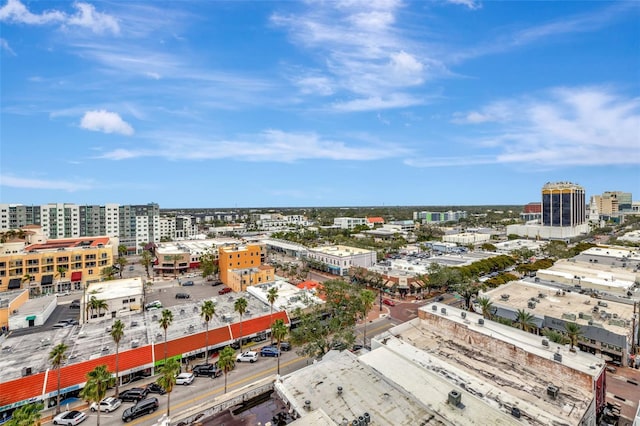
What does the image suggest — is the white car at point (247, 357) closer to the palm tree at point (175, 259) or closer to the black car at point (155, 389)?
the black car at point (155, 389)

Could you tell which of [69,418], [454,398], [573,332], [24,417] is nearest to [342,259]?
[573,332]

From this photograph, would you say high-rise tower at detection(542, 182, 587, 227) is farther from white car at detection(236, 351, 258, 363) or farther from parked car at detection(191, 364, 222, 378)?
parked car at detection(191, 364, 222, 378)

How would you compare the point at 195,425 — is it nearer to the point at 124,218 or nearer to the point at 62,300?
the point at 62,300

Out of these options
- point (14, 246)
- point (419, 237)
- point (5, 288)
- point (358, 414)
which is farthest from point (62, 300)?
point (419, 237)

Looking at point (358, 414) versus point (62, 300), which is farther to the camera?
point (62, 300)

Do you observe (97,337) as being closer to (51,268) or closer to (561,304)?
(51,268)

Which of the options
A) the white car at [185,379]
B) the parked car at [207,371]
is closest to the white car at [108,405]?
the white car at [185,379]

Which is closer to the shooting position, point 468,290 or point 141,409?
point 141,409
